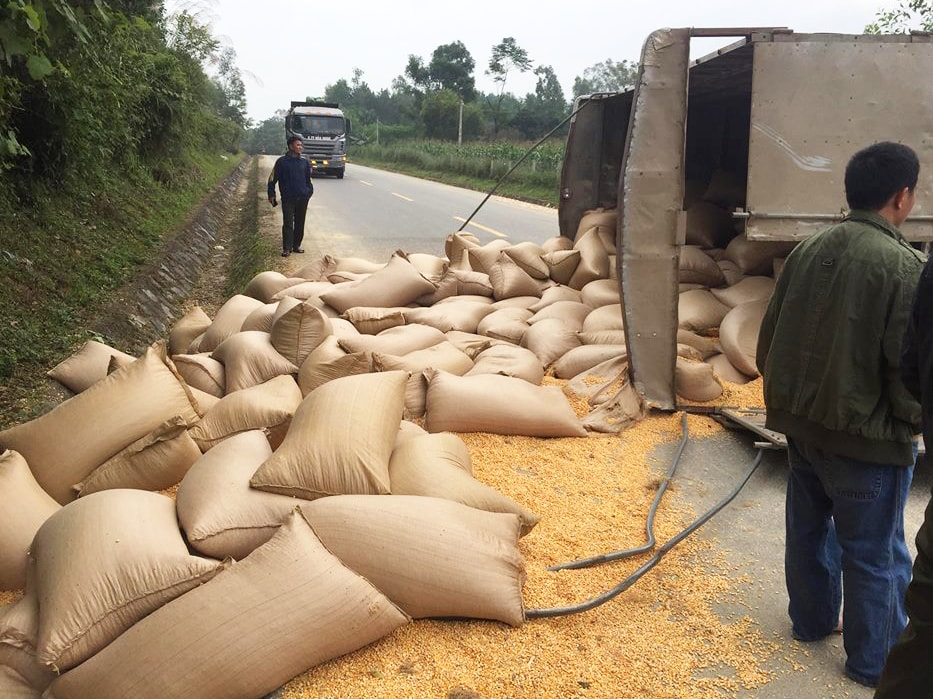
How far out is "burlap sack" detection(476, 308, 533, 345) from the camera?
16.5ft

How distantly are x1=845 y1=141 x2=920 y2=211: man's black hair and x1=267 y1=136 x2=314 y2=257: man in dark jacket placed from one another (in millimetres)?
8017

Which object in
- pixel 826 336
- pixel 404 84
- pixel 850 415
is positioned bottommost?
pixel 850 415

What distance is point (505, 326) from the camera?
508 centimetres

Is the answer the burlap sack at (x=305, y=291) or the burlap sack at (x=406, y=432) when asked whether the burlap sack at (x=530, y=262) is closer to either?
the burlap sack at (x=305, y=291)

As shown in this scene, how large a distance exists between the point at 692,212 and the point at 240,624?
4673mm

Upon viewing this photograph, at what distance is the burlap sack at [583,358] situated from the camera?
183 inches

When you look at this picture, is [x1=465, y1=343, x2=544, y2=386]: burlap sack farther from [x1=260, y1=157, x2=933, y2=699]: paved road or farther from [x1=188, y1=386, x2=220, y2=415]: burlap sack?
[x1=188, y1=386, x2=220, y2=415]: burlap sack

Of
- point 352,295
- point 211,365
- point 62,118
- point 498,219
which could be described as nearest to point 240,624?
point 211,365

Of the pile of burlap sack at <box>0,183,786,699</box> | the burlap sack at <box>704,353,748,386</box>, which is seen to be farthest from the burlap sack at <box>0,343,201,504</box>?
the burlap sack at <box>704,353,748,386</box>

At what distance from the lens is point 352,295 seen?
17.3 ft

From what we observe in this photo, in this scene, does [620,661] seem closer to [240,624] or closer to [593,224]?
[240,624]

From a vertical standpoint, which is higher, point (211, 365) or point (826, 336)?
point (826, 336)

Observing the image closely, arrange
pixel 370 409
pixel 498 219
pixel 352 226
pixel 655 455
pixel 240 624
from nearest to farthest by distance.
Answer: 1. pixel 240 624
2. pixel 370 409
3. pixel 655 455
4. pixel 352 226
5. pixel 498 219

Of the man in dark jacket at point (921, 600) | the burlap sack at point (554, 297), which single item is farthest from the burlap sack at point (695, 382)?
the man in dark jacket at point (921, 600)
